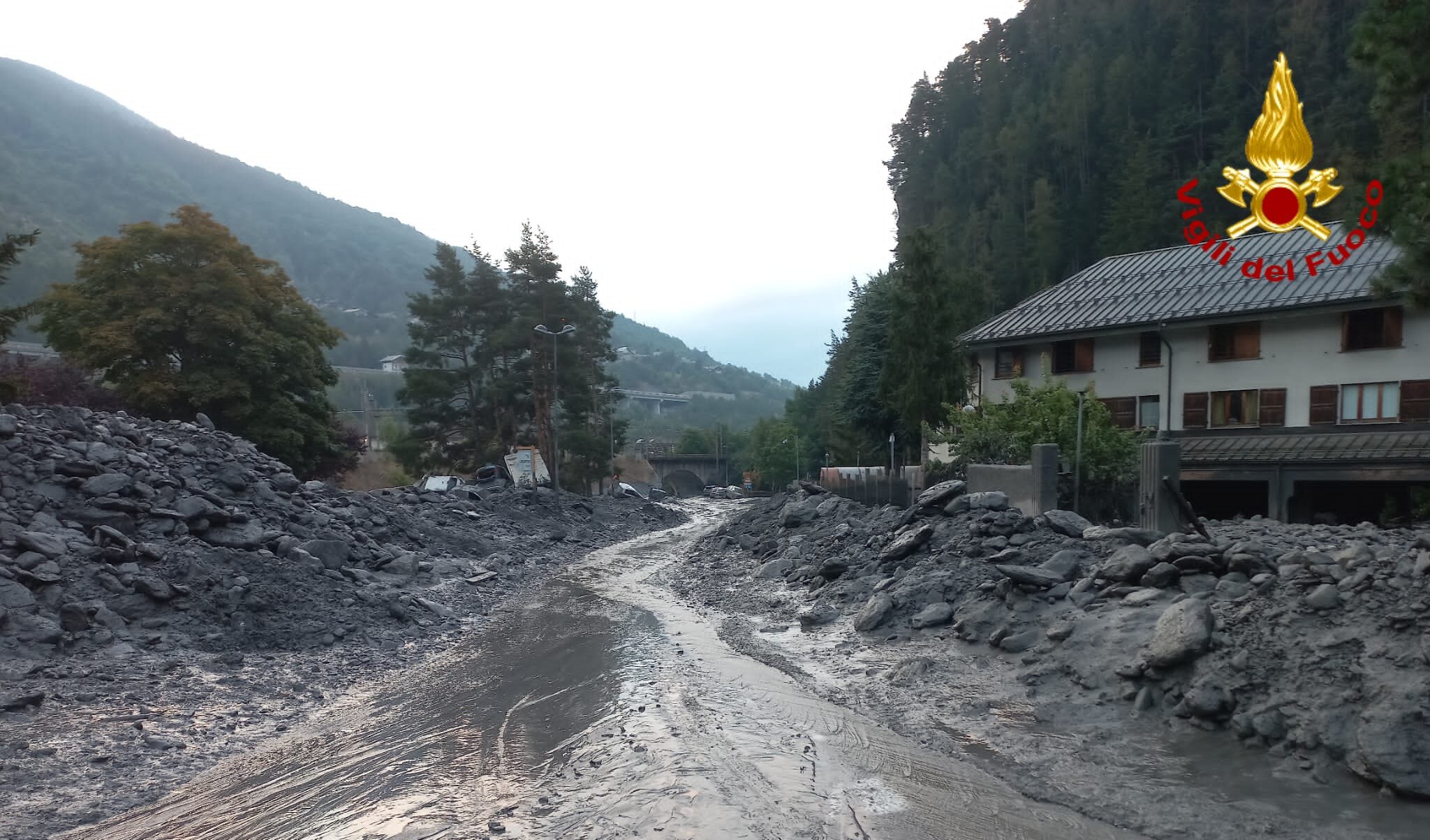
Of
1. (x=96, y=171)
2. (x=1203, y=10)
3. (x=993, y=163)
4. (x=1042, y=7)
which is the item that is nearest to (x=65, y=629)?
(x=993, y=163)

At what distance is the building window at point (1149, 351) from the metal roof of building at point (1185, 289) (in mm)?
909

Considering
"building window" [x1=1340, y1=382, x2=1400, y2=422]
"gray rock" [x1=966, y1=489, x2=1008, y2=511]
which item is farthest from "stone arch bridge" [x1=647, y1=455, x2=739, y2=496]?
"gray rock" [x1=966, y1=489, x2=1008, y2=511]

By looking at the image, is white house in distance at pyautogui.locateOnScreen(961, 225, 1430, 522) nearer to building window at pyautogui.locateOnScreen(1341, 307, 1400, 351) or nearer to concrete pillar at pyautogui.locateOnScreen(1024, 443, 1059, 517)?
building window at pyautogui.locateOnScreen(1341, 307, 1400, 351)

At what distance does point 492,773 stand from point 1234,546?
764 centimetres

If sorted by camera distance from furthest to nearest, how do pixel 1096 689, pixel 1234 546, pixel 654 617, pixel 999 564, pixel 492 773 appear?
pixel 654 617 → pixel 999 564 → pixel 1234 546 → pixel 1096 689 → pixel 492 773

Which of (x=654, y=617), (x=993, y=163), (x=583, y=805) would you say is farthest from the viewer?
(x=993, y=163)

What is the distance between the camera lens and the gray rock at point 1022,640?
954 cm

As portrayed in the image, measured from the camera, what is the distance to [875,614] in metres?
11.8

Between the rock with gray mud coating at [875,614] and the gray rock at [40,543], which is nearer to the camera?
the gray rock at [40,543]

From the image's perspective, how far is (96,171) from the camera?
191m

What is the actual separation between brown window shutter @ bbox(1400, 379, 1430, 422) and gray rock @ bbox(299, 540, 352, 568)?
100 ft

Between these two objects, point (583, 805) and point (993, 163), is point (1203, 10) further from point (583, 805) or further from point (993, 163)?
point (583, 805)

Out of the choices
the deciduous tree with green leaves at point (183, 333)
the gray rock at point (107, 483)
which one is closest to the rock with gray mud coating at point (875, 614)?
the gray rock at point (107, 483)

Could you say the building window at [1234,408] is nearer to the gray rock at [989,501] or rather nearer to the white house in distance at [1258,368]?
the white house in distance at [1258,368]
